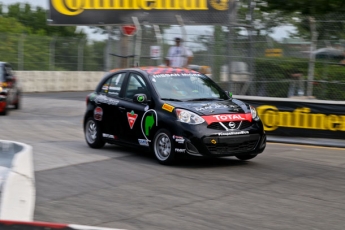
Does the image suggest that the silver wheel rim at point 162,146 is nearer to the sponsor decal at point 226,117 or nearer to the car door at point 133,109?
the car door at point 133,109

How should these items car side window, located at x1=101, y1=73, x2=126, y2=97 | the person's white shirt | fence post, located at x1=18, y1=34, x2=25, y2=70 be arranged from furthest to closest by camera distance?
fence post, located at x1=18, y1=34, x2=25, y2=70
the person's white shirt
car side window, located at x1=101, y1=73, x2=126, y2=97

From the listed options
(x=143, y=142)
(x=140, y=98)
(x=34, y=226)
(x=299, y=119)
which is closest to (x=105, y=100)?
(x=140, y=98)

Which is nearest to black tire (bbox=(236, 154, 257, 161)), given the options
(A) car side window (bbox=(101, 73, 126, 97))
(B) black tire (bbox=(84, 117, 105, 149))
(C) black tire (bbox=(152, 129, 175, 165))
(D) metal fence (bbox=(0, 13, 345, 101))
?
(C) black tire (bbox=(152, 129, 175, 165))

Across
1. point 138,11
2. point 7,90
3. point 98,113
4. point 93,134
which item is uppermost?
point 138,11

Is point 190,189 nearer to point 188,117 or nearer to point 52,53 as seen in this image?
point 188,117

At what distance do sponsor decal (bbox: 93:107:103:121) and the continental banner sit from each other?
3.96m

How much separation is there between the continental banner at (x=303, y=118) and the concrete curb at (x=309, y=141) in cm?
8

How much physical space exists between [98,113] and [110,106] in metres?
0.48

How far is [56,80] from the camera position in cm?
3556

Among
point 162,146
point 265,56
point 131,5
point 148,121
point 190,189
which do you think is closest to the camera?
point 190,189

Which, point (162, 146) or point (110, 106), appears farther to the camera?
point (110, 106)

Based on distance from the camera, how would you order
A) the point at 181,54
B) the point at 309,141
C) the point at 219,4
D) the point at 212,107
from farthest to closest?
the point at 219,4 < the point at 181,54 < the point at 309,141 < the point at 212,107

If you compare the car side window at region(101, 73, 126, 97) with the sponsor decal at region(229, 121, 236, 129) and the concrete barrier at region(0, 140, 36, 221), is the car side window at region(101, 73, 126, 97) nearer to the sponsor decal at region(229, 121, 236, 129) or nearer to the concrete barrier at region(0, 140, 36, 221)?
the sponsor decal at region(229, 121, 236, 129)

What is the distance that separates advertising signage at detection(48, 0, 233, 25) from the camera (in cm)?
2125
